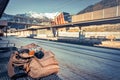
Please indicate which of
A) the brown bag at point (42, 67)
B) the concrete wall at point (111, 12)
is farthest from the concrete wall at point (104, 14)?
the brown bag at point (42, 67)

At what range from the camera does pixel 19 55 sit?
841 cm

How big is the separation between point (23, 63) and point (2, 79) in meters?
1.44

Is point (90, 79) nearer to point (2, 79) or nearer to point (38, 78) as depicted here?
point (38, 78)

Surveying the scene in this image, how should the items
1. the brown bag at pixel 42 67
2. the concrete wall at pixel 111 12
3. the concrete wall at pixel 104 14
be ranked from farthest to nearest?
the concrete wall at pixel 111 12
the concrete wall at pixel 104 14
the brown bag at pixel 42 67

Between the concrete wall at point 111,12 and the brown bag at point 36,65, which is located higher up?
the concrete wall at point 111,12

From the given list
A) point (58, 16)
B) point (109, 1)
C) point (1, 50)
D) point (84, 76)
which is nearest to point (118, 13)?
point (58, 16)

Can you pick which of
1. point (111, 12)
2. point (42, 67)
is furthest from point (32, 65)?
point (111, 12)

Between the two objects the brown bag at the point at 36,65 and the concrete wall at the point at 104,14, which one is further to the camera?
the concrete wall at the point at 104,14

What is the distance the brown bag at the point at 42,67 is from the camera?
24.9ft

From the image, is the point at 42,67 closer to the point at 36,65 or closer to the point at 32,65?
the point at 36,65

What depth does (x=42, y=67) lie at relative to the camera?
7637 millimetres

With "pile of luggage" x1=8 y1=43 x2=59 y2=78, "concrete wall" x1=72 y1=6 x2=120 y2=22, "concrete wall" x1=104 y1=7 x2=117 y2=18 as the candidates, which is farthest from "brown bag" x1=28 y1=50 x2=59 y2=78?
"concrete wall" x1=104 y1=7 x2=117 y2=18

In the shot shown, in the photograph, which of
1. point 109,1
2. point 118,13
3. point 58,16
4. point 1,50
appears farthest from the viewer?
point 109,1

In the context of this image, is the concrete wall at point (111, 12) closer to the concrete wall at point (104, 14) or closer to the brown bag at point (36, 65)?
the concrete wall at point (104, 14)
